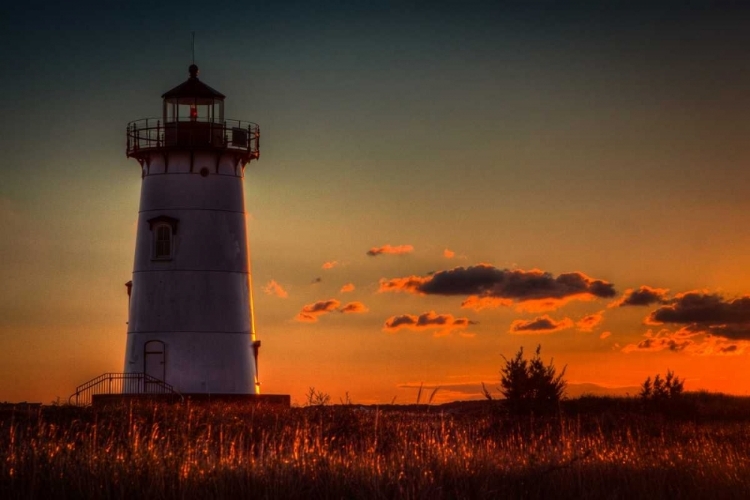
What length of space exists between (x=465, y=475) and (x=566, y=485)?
188cm

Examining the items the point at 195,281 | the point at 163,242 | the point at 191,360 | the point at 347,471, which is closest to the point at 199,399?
the point at 191,360

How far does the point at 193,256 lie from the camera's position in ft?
141

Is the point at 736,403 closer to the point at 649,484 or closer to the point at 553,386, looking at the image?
the point at 553,386

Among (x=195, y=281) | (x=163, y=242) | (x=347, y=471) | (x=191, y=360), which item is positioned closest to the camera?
(x=347, y=471)

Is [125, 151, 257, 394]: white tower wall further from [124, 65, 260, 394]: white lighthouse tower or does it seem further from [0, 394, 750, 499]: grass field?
[0, 394, 750, 499]: grass field

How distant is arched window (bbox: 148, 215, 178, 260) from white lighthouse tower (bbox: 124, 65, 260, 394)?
0.12 feet

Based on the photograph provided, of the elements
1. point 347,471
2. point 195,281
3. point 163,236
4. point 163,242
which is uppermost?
point 163,236

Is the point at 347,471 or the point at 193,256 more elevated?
the point at 193,256

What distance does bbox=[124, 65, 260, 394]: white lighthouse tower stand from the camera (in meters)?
42.3

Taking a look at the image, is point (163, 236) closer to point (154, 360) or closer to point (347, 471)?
point (154, 360)

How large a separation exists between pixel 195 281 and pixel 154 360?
3172 mm

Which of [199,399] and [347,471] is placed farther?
Answer: [199,399]

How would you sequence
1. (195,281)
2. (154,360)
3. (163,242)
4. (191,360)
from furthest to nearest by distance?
1. (163,242)
2. (195,281)
3. (154,360)
4. (191,360)

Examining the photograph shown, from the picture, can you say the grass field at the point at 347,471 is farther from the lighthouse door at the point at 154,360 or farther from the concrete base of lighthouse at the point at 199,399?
the lighthouse door at the point at 154,360
